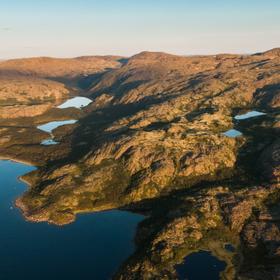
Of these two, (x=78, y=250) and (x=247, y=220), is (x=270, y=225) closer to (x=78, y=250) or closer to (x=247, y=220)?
(x=247, y=220)

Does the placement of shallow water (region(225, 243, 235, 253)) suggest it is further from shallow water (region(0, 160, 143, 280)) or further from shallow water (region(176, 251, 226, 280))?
shallow water (region(0, 160, 143, 280))

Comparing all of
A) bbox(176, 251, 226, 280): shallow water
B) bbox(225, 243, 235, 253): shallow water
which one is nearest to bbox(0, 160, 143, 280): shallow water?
bbox(176, 251, 226, 280): shallow water

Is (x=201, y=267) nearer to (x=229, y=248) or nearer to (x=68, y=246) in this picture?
(x=229, y=248)

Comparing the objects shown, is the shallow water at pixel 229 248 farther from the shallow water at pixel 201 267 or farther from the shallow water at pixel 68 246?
the shallow water at pixel 68 246

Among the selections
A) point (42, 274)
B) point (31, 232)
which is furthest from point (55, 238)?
point (42, 274)

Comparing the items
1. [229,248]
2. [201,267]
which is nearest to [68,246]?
[201,267]
